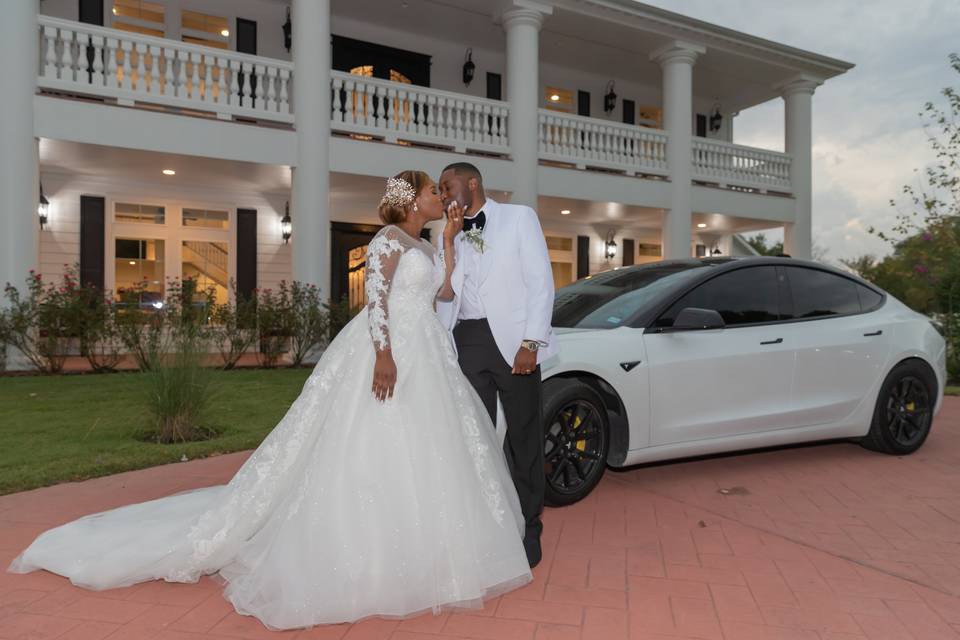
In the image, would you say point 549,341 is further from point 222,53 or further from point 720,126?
point 720,126

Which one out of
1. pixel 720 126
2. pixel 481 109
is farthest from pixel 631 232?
pixel 481 109

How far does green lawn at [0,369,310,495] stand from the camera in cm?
508

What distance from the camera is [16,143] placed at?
32.6ft

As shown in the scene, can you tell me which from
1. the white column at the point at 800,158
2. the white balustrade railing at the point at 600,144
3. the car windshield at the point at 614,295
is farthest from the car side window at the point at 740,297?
the white column at the point at 800,158

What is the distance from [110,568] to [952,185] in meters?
16.3

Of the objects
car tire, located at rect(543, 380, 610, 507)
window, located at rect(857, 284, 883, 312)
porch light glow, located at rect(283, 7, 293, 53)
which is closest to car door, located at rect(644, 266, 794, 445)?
car tire, located at rect(543, 380, 610, 507)

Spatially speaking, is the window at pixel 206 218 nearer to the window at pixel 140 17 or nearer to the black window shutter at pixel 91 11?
the window at pixel 140 17

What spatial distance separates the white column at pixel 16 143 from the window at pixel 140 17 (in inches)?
130

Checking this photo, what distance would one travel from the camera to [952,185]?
14.2 meters

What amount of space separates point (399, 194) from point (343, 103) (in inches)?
455

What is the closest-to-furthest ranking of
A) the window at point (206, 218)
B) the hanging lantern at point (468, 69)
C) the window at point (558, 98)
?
the window at point (206, 218)
the hanging lantern at point (468, 69)
the window at point (558, 98)

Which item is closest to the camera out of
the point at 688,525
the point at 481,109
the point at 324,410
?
the point at 324,410

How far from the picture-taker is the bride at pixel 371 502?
2871 mm

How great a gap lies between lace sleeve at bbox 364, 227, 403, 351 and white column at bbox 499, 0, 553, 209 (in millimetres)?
10737
